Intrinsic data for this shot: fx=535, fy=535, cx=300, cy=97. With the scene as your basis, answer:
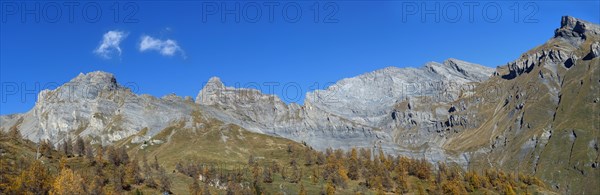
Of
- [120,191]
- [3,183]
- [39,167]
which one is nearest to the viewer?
[3,183]

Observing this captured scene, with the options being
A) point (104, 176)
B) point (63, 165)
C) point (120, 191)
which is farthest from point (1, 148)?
point (120, 191)

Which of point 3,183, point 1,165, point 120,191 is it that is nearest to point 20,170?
point 1,165

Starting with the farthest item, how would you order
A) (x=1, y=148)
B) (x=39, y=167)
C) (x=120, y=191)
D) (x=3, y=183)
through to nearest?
1. (x=1, y=148)
2. (x=120, y=191)
3. (x=39, y=167)
4. (x=3, y=183)

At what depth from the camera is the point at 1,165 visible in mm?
165750

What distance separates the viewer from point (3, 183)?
154500 millimetres

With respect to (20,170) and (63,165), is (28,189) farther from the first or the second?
(63,165)

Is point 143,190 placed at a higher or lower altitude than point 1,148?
lower

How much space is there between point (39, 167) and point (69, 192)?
15529 millimetres

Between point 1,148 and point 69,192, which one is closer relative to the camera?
point 69,192

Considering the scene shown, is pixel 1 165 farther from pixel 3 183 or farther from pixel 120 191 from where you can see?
pixel 120 191

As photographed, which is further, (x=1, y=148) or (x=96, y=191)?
(x=1, y=148)

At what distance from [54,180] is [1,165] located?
16.5 meters

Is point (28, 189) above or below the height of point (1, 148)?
below

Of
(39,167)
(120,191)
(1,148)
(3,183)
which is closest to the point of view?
(3,183)
